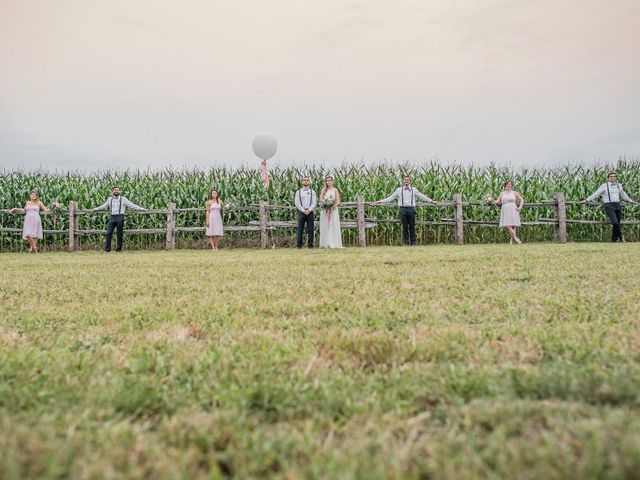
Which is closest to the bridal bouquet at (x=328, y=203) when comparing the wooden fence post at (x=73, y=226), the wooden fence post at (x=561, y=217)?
the wooden fence post at (x=561, y=217)

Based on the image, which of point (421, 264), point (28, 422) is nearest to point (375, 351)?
point (28, 422)

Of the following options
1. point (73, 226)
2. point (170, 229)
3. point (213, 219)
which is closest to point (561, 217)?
point (213, 219)

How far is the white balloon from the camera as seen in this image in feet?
70.9

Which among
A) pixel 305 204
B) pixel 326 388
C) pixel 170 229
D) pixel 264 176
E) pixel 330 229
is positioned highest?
pixel 264 176

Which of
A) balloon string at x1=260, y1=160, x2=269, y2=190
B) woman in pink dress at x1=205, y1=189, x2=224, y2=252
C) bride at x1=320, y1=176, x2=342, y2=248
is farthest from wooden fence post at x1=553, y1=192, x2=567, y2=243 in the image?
woman in pink dress at x1=205, y1=189, x2=224, y2=252

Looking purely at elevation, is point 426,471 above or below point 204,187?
below

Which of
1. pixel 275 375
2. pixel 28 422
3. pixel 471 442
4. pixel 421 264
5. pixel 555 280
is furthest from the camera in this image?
pixel 421 264

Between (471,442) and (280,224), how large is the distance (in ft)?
60.0

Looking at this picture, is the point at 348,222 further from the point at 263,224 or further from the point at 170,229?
the point at 170,229

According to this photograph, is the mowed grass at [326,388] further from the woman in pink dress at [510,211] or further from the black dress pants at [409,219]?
the woman in pink dress at [510,211]

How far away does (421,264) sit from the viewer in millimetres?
8117

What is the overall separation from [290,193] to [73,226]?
26.2 feet

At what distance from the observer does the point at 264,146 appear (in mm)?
21688

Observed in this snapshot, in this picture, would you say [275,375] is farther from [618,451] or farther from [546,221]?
[546,221]
